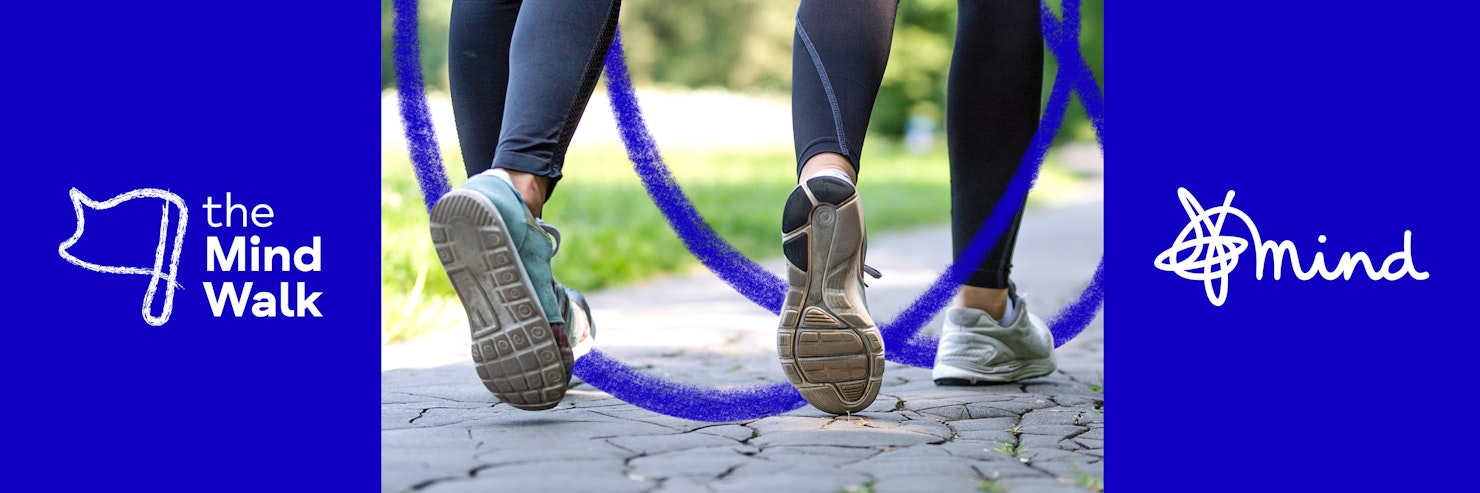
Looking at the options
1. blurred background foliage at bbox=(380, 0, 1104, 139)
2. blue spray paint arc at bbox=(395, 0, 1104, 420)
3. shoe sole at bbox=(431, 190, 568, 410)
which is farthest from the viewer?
blurred background foliage at bbox=(380, 0, 1104, 139)

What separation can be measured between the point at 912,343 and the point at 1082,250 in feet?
12.2

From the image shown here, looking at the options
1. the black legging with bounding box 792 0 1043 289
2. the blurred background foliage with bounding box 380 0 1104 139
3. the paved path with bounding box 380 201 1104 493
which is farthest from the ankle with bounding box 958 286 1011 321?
the blurred background foliage with bounding box 380 0 1104 139

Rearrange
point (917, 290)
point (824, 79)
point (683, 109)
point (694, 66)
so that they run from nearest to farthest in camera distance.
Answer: point (824, 79) < point (917, 290) < point (683, 109) < point (694, 66)

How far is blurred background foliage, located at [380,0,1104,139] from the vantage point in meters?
22.3

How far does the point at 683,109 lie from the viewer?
10.3 meters

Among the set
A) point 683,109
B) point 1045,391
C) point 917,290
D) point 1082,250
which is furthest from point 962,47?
point 683,109

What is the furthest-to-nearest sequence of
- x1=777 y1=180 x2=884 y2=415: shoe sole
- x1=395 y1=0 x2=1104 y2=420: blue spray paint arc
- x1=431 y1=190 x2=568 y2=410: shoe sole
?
x1=395 y1=0 x2=1104 y2=420: blue spray paint arc, x1=777 y1=180 x2=884 y2=415: shoe sole, x1=431 y1=190 x2=568 y2=410: shoe sole

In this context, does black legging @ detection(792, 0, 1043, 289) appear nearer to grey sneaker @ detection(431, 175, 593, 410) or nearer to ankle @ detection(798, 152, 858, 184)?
ankle @ detection(798, 152, 858, 184)

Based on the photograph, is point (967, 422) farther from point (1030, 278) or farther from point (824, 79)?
point (1030, 278)

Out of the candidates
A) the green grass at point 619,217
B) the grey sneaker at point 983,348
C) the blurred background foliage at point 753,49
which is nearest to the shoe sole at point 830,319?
the grey sneaker at point 983,348

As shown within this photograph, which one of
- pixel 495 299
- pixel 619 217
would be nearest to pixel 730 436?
pixel 495 299

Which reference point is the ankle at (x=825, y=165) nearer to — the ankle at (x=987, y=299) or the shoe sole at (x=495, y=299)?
the shoe sole at (x=495, y=299)

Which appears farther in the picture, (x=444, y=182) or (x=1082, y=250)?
(x=1082, y=250)
